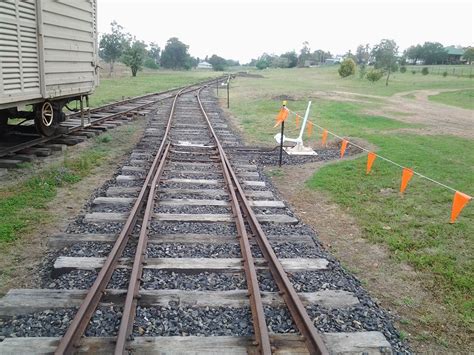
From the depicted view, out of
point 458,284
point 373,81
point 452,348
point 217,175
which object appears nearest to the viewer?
point 452,348

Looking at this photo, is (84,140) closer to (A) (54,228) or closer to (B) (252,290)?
(A) (54,228)

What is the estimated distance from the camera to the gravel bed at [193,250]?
17.3ft

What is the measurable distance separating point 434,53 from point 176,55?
7148 centimetres

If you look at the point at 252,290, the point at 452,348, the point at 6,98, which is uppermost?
the point at 6,98

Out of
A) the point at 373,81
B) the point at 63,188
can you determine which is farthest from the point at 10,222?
the point at 373,81

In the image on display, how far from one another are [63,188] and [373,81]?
4648 centimetres

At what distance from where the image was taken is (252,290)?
4.38 m

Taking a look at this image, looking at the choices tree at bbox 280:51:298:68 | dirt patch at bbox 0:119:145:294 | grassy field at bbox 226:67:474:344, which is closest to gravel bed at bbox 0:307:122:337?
dirt patch at bbox 0:119:145:294

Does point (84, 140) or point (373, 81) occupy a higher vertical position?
point (373, 81)

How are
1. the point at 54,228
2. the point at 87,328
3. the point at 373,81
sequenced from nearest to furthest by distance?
the point at 87,328
the point at 54,228
the point at 373,81

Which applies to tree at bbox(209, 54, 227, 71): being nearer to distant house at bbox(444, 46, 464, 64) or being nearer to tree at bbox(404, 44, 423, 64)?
tree at bbox(404, 44, 423, 64)

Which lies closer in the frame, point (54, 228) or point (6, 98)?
point (54, 228)

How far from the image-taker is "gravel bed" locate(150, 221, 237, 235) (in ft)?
19.5

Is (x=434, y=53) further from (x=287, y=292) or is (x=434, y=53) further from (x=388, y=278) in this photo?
(x=287, y=292)
